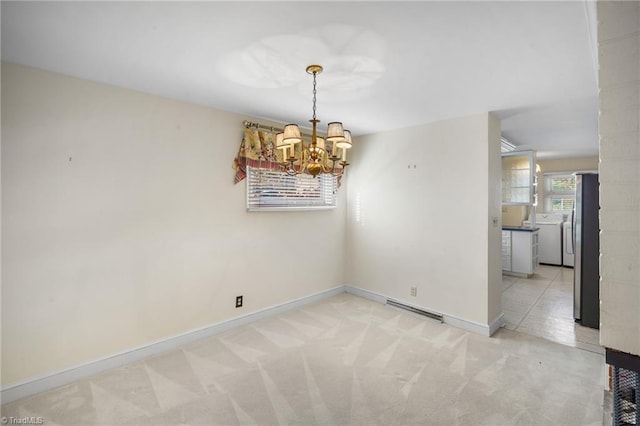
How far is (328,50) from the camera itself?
190cm

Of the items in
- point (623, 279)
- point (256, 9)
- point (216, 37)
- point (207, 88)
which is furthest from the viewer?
point (207, 88)

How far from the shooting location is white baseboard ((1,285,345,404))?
2188 mm

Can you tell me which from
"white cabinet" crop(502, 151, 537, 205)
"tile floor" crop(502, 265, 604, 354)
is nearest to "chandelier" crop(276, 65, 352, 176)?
"tile floor" crop(502, 265, 604, 354)

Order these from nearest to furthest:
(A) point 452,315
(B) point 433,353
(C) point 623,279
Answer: (C) point 623,279
(B) point 433,353
(A) point 452,315

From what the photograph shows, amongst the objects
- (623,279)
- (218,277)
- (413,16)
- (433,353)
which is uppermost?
(413,16)

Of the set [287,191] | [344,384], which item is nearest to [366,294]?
[287,191]

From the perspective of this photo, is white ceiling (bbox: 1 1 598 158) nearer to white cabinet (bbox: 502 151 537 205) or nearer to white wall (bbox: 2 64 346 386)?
white wall (bbox: 2 64 346 386)

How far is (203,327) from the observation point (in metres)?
3.14

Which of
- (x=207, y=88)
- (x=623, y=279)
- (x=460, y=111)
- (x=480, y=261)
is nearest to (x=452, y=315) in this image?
(x=480, y=261)

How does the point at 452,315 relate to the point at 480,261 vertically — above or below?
below

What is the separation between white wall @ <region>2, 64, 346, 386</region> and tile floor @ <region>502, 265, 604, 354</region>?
3223 millimetres

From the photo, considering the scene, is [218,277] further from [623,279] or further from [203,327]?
[623,279]

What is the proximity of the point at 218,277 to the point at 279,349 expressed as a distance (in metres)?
1.01

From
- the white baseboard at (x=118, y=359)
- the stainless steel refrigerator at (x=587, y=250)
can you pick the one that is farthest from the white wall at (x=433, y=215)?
the white baseboard at (x=118, y=359)
